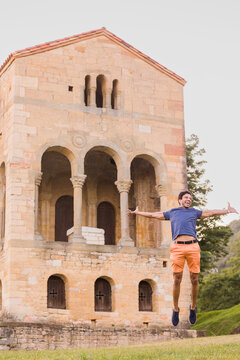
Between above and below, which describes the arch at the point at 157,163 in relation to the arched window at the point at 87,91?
below

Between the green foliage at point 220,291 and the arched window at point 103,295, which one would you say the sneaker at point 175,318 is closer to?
the arched window at point 103,295

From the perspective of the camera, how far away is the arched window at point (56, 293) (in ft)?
93.7

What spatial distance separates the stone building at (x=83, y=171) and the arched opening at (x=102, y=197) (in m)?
0.15

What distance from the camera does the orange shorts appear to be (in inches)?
582

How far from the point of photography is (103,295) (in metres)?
29.5

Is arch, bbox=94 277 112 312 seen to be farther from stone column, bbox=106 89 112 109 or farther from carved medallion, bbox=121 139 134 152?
stone column, bbox=106 89 112 109

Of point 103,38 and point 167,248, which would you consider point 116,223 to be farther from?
point 103,38

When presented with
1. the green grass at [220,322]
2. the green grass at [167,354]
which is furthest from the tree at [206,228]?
the green grass at [167,354]

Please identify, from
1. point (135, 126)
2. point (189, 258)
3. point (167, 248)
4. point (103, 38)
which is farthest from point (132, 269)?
point (189, 258)

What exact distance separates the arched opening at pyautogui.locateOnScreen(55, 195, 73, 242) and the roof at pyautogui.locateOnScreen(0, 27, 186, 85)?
683cm

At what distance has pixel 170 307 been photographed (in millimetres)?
29812

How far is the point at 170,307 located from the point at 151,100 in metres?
9.02

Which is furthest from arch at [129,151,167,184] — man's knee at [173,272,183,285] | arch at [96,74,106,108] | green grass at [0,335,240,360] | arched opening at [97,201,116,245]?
man's knee at [173,272,183,285]

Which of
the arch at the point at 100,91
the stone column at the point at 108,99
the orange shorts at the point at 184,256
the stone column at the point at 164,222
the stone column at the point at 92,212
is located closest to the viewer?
the orange shorts at the point at 184,256
